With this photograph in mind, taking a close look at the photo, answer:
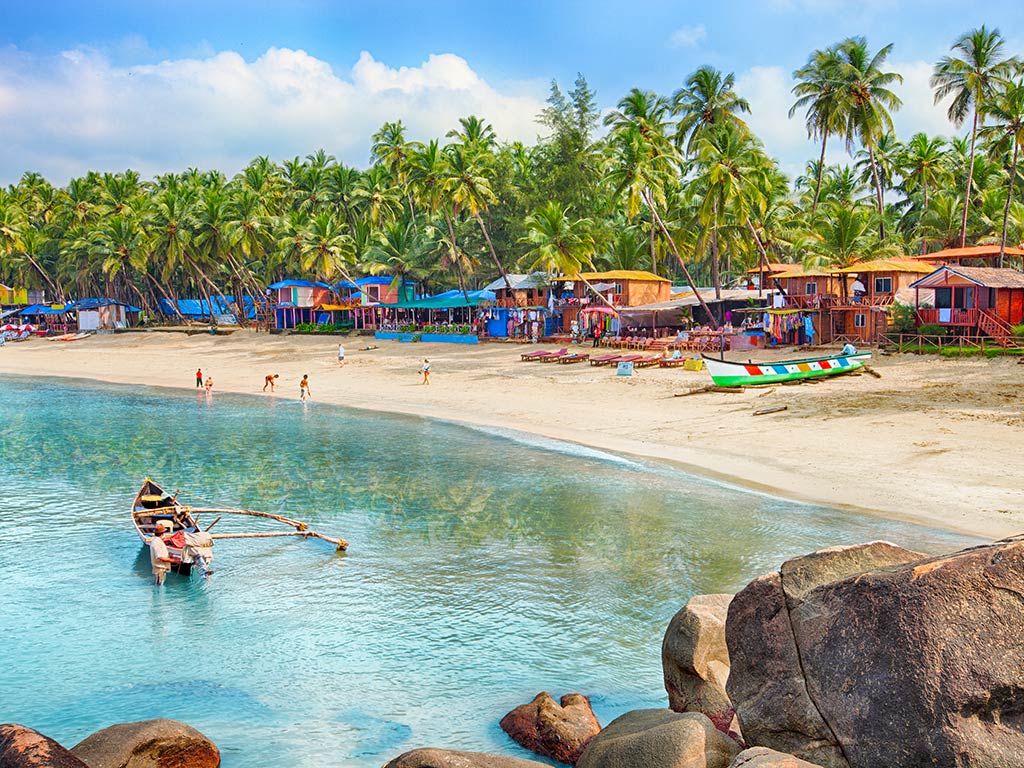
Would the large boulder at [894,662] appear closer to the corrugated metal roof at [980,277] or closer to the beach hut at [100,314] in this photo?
the corrugated metal roof at [980,277]

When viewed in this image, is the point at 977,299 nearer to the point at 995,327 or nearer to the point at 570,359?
the point at 995,327

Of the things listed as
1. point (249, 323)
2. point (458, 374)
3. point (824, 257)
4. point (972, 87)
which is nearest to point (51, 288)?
point (249, 323)

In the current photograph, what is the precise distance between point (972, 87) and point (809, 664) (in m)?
53.8

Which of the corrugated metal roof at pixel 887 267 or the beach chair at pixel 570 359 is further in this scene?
the beach chair at pixel 570 359

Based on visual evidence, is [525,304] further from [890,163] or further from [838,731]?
[838,731]

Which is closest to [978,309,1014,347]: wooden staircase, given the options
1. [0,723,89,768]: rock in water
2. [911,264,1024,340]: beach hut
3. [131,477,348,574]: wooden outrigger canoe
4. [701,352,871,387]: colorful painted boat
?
[911,264,1024,340]: beach hut

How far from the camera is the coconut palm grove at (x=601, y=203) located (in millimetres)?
52250

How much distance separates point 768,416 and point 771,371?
515 centimetres

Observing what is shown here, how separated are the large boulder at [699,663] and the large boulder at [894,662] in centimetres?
177

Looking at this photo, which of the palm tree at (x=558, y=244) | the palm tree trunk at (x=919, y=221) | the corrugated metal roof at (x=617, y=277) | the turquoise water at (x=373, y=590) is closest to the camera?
the turquoise water at (x=373, y=590)

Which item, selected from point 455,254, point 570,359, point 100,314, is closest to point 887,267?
point 570,359

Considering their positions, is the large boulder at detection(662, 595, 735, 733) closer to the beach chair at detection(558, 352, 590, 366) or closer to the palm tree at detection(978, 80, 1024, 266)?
the beach chair at detection(558, 352, 590, 366)

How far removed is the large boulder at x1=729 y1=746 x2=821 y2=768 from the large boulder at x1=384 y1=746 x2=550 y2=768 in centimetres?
272

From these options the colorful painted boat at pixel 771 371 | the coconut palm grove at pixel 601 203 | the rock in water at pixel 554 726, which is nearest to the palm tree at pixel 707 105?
the coconut palm grove at pixel 601 203
